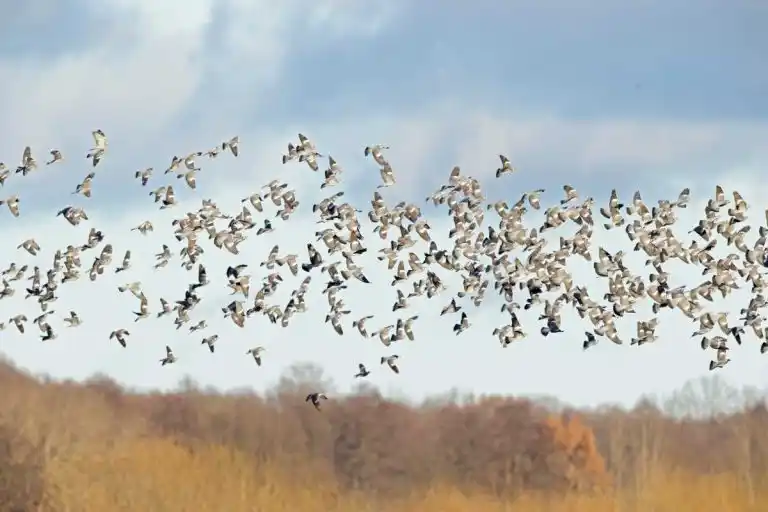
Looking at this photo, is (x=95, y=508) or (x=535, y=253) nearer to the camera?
(x=95, y=508)

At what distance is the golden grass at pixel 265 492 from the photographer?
28.8 meters

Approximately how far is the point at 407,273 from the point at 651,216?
446cm

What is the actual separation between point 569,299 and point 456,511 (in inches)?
171

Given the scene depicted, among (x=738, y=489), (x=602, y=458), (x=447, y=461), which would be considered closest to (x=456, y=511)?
(x=447, y=461)

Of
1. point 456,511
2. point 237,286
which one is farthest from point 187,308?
point 456,511

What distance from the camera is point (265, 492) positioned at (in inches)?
1151

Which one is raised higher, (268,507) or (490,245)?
(490,245)

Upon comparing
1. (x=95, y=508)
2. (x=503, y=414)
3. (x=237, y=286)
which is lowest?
(x=95, y=508)

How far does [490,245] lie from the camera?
100 feet

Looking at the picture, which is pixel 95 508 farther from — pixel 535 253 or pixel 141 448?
pixel 535 253

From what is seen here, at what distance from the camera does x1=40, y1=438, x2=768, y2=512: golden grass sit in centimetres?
2884

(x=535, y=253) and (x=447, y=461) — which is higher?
(x=535, y=253)

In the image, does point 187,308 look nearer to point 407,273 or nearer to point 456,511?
point 407,273

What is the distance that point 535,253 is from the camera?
3073 centimetres
